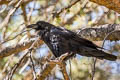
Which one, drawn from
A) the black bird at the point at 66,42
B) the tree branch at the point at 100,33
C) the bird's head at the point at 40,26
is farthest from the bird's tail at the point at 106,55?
the bird's head at the point at 40,26

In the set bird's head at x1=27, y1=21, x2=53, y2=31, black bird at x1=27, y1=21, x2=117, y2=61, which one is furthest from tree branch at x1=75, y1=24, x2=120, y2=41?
bird's head at x1=27, y1=21, x2=53, y2=31

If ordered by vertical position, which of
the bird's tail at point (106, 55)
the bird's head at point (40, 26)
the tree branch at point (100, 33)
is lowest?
the bird's tail at point (106, 55)

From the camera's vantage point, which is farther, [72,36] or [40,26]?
[40,26]

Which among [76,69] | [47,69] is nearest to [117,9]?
[47,69]

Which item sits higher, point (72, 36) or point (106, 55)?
point (72, 36)

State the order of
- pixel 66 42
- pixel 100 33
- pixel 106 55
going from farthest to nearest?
pixel 100 33 < pixel 66 42 < pixel 106 55

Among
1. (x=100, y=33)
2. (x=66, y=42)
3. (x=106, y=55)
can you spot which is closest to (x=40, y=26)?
(x=66, y=42)

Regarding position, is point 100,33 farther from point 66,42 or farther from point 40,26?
point 40,26

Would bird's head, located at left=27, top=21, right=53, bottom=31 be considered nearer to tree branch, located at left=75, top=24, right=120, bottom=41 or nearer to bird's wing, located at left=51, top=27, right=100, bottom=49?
bird's wing, located at left=51, top=27, right=100, bottom=49

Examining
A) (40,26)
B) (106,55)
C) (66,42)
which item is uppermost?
(40,26)

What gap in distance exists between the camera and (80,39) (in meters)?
3.85

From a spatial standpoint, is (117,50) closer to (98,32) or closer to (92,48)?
(98,32)

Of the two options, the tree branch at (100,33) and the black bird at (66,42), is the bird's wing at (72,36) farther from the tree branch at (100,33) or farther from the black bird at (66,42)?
the tree branch at (100,33)

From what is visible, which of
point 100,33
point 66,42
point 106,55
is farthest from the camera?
point 100,33
